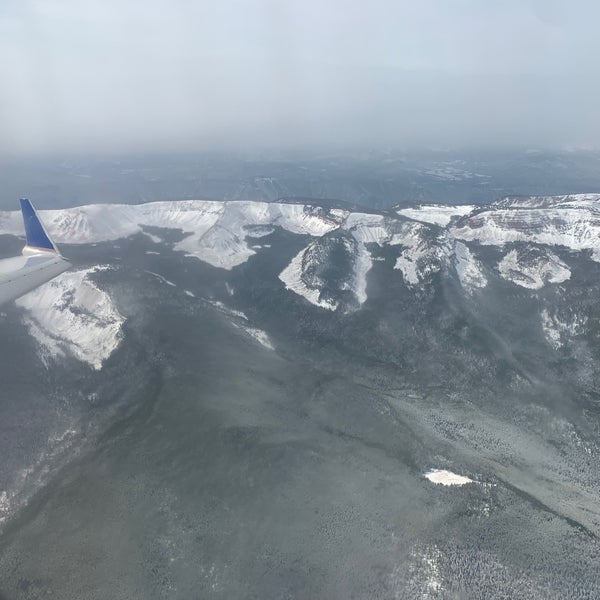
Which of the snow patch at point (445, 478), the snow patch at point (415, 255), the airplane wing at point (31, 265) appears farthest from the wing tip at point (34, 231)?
the snow patch at point (415, 255)

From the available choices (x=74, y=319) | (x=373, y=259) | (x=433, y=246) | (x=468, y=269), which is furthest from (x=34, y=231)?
(x=468, y=269)

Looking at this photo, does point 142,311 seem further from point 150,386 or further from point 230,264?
point 230,264

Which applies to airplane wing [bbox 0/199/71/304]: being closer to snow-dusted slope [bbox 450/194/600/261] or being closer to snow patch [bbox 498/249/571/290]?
snow patch [bbox 498/249/571/290]

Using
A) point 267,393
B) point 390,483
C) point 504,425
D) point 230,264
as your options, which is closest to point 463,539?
point 390,483

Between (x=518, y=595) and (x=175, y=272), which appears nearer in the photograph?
(x=518, y=595)

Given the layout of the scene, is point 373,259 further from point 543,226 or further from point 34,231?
point 34,231

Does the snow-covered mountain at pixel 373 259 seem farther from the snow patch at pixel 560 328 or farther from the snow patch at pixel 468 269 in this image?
the snow patch at pixel 560 328
